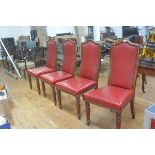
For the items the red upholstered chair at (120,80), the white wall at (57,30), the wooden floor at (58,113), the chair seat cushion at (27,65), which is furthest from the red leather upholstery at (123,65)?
the white wall at (57,30)

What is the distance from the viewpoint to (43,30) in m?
5.24

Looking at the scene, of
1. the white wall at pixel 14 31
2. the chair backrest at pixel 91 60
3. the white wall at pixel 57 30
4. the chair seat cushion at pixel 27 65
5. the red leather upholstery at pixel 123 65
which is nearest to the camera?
the red leather upholstery at pixel 123 65

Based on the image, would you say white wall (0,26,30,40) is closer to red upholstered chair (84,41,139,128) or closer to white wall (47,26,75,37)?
white wall (47,26,75,37)

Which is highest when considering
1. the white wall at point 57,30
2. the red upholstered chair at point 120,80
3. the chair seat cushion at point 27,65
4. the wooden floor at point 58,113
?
the white wall at point 57,30

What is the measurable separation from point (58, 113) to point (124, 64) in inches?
42.7

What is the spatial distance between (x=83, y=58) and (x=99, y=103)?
776 mm

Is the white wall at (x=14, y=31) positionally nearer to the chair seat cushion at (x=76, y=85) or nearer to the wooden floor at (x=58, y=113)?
the wooden floor at (x=58, y=113)

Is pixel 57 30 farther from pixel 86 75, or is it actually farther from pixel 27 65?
pixel 86 75

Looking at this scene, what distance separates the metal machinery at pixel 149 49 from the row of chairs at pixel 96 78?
13.5 inches

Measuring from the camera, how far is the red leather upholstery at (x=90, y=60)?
8.05 ft

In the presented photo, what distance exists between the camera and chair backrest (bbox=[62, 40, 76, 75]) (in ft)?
9.17

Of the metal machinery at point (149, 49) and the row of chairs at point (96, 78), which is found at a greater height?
the metal machinery at point (149, 49)

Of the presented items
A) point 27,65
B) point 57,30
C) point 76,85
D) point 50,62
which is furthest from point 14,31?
point 76,85
